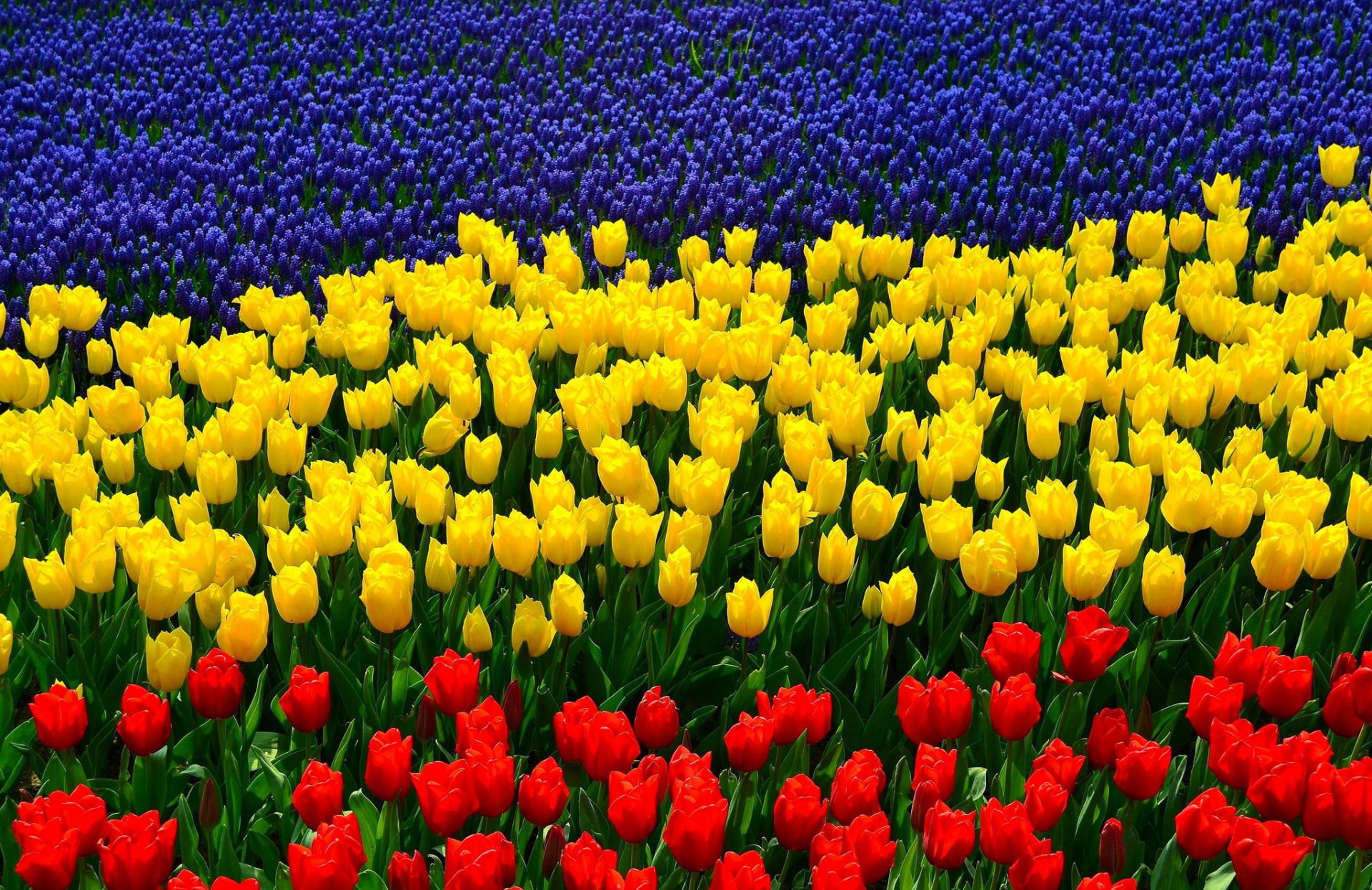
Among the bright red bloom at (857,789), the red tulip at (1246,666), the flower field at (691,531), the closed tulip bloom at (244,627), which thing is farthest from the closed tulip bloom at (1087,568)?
the closed tulip bloom at (244,627)

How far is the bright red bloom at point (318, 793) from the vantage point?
2.04 m

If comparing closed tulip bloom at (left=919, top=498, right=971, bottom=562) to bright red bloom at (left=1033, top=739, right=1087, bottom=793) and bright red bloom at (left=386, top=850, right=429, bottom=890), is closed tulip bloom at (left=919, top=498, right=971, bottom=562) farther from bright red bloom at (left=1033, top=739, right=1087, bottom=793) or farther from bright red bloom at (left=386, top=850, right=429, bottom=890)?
bright red bloom at (left=386, top=850, right=429, bottom=890)

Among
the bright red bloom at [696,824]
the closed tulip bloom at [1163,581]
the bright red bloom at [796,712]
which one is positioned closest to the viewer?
the bright red bloom at [696,824]

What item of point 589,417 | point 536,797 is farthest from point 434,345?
point 536,797

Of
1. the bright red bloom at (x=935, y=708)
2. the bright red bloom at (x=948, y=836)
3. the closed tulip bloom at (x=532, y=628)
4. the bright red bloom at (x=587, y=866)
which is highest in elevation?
the closed tulip bloom at (x=532, y=628)

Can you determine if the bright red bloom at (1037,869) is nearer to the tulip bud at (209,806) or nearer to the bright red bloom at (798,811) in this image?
the bright red bloom at (798,811)

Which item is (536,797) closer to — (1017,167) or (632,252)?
(632,252)

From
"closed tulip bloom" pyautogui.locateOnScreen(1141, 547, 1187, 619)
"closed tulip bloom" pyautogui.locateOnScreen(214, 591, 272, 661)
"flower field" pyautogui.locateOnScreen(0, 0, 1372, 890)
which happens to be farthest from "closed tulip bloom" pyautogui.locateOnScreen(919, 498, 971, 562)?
"closed tulip bloom" pyautogui.locateOnScreen(214, 591, 272, 661)

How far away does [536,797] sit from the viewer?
6.75 ft

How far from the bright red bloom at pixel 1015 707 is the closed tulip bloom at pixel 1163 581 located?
452 mm

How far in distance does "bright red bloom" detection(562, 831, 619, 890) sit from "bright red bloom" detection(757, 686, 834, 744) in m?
0.43

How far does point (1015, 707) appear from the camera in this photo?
7.30 feet

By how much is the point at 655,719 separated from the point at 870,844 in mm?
443

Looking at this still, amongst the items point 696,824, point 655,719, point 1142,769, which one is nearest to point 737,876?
point 696,824
